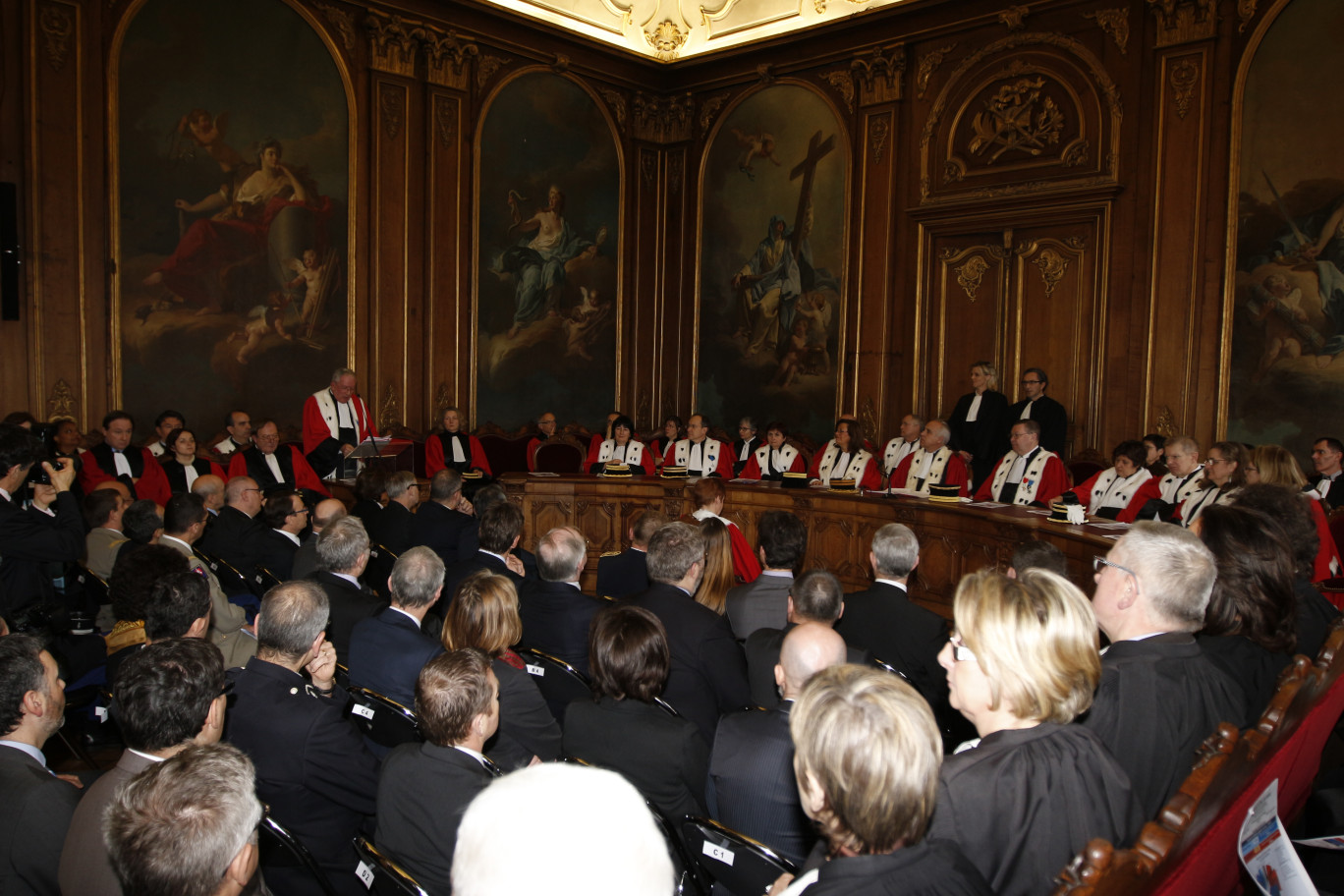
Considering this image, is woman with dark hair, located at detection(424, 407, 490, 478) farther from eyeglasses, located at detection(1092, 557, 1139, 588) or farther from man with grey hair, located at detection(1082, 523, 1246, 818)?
man with grey hair, located at detection(1082, 523, 1246, 818)

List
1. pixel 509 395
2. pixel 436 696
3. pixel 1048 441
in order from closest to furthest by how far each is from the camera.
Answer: pixel 436 696
pixel 1048 441
pixel 509 395

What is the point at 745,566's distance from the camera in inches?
269

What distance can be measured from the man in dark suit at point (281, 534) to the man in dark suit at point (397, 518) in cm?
72

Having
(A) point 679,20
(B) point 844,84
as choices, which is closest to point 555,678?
(B) point 844,84

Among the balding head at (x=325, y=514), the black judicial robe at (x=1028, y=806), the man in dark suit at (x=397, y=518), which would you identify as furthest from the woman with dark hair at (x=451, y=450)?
the black judicial robe at (x=1028, y=806)

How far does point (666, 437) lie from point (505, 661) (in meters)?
9.48

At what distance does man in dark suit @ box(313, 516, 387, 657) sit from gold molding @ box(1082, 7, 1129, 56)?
31.6 feet

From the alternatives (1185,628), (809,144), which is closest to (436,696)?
(1185,628)

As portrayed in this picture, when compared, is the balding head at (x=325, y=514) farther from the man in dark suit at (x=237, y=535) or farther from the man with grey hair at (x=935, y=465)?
the man with grey hair at (x=935, y=465)

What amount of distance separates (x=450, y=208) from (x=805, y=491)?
6160 mm

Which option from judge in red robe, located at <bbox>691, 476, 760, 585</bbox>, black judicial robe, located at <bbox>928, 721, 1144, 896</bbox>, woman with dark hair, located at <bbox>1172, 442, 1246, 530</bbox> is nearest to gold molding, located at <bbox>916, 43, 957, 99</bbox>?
woman with dark hair, located at <bbox>1172, 442, 1246, 530</bbox>

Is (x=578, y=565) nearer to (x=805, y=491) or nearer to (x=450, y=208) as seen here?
(x=805, y=491)

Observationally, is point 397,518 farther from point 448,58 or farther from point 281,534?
point 448,58

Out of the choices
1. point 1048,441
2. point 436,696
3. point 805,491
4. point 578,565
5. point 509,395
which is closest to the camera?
point 436,696
